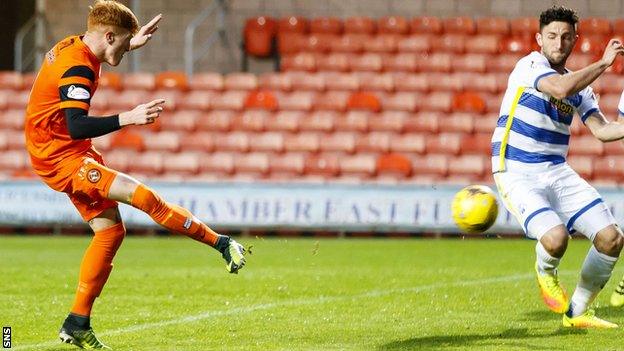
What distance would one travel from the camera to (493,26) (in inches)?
808

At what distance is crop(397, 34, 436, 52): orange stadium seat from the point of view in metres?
20.3

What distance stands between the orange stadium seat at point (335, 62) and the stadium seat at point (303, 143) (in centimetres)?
188

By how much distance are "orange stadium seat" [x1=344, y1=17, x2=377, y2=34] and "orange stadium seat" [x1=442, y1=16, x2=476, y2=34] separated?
1270 mm

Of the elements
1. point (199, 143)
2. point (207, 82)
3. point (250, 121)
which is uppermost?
point (207, 82)

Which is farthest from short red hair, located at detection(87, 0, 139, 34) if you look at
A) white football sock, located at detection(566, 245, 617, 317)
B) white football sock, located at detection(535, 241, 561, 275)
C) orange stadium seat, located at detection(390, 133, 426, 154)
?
orange stadium seat, located at detection(390, 133, 426, 154)

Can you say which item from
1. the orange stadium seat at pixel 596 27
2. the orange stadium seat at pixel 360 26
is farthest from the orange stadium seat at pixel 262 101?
the orange stadium seat at pixel 596 27

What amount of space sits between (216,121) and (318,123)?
175 centimetres

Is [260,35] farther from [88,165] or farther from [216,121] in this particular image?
[88,165]

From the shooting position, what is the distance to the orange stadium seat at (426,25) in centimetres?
2058

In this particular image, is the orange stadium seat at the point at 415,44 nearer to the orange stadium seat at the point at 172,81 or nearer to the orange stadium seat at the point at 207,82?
the orange stadium seat at the point at 207,82

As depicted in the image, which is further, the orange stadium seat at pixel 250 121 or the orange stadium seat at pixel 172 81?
the orange stadium seat at pixel 172 81

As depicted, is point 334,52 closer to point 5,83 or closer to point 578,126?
point 578,126

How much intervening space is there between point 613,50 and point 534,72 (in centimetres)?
58

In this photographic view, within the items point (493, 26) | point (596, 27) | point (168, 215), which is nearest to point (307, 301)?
point (168, 215)
